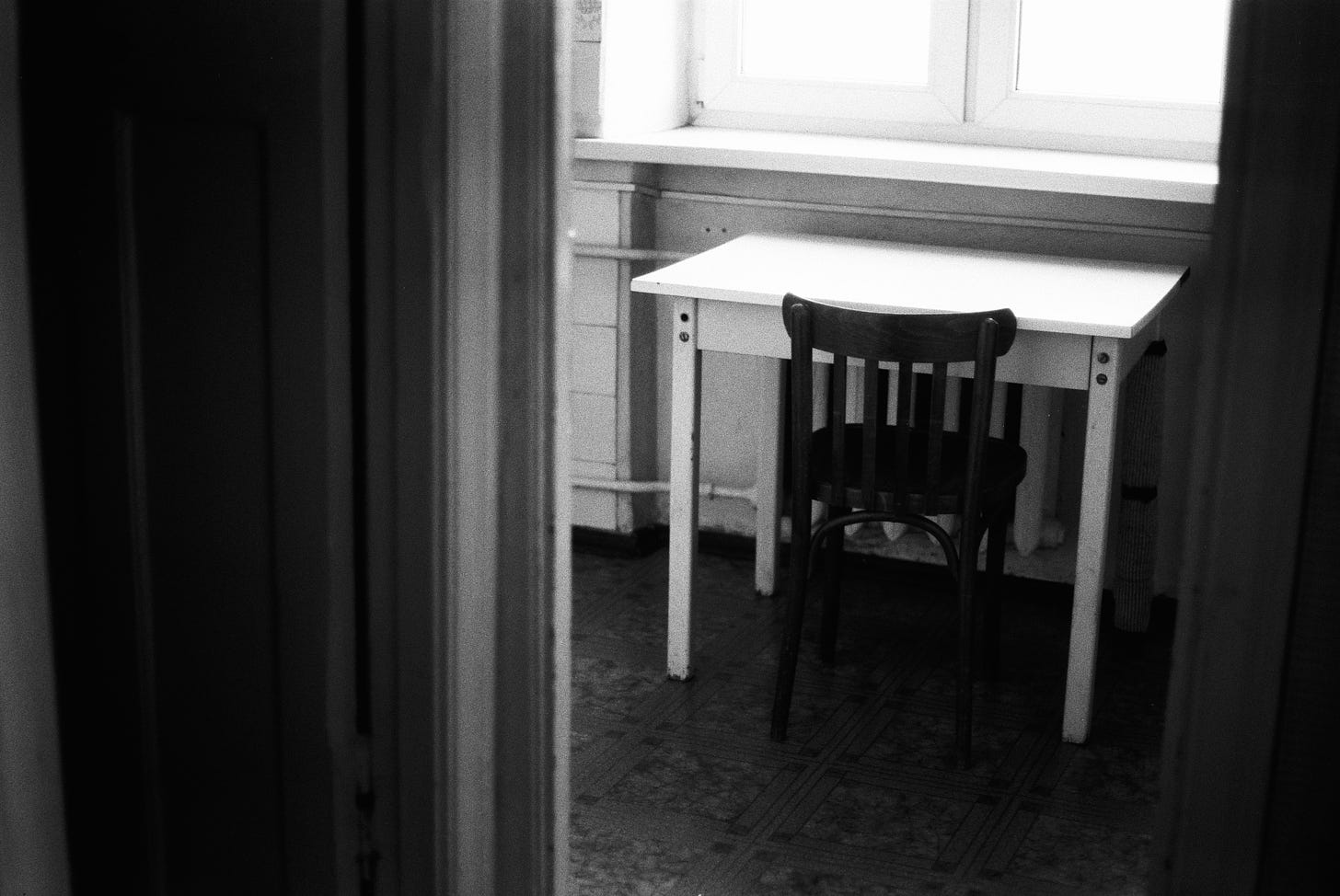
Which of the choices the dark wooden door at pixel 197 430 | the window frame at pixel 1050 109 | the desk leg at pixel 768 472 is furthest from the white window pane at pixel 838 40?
the dark wooden door at pixel 197 430

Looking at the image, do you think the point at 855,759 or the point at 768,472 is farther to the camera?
the point at 768,472

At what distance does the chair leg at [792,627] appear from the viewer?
308 cm

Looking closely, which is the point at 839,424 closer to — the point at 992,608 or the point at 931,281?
the point at 931,281

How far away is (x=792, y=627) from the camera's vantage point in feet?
10.2

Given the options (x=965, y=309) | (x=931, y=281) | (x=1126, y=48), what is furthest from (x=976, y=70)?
(x=965, y=309)

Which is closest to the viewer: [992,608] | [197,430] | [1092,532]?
[197,430]

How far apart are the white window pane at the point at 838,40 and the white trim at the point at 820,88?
0.08 ft

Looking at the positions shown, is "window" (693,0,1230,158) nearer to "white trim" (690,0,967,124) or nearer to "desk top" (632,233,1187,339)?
"white trim" (690,0,967,124)

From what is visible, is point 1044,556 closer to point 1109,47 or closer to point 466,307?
point 1109,47

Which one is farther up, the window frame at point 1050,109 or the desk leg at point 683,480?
the window frame at point 1050,109

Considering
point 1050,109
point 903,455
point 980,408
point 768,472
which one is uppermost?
point 1050,109

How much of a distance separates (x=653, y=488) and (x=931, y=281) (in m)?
1.10

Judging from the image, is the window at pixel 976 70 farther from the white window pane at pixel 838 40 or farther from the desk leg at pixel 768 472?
the desk leg at pixel 768 472

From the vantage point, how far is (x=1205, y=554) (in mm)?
1284
